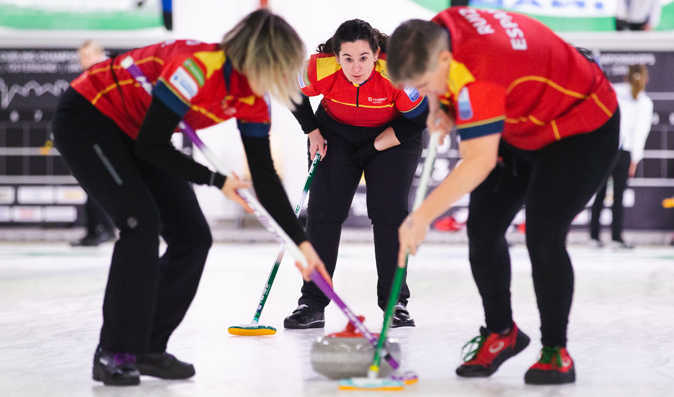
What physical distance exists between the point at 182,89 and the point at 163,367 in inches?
29.9

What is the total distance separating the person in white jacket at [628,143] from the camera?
648 cm

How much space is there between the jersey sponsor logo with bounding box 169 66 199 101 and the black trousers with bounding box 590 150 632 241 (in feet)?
17.8

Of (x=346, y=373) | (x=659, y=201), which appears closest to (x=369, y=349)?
(x=346, y=373)

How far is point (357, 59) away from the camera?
8.63 ft

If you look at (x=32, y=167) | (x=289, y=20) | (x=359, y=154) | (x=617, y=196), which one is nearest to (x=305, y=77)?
(x=359, y=154)


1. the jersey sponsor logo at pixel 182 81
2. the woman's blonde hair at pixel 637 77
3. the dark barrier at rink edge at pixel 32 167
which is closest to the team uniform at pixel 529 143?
the jersey sponsor logo at pixel 182 81

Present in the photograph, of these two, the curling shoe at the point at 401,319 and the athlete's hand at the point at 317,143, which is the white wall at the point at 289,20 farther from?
the curling shoe at the point at 401,319

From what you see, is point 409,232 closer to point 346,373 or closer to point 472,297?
point 346,373

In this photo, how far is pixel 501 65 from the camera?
1.67 meters

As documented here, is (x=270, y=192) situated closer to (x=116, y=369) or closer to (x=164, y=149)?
(x=164, y=149)

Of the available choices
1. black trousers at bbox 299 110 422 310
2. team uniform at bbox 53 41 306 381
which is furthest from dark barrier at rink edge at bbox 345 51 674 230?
team uniform at bbox 53 41 306 381

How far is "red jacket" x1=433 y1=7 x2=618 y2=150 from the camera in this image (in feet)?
5.32

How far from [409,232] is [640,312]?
1880 mm

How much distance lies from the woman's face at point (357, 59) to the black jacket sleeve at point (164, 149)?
41.5 inches
